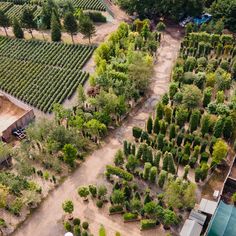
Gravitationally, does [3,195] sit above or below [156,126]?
below

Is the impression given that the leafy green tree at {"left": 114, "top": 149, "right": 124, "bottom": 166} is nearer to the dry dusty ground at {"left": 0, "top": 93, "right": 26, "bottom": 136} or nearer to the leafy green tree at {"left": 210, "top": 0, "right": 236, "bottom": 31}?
the dry dusty ground at {"left": 0, "top": 93, "right": 26, "bottom": 136}

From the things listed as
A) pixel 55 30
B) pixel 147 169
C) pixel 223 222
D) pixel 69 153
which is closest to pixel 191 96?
pixel 147 169

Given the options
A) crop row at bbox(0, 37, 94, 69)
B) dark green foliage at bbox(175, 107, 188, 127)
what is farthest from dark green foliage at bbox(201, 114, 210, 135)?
crop row at bbox(0, 37, 94, 69)

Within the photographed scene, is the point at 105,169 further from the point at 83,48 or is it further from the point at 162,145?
the point at 83,48

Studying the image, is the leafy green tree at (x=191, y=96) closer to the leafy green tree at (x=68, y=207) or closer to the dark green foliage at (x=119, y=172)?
the dark green foliage at (x=119, y=172)

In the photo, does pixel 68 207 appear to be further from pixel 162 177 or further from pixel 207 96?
pixel 207 96

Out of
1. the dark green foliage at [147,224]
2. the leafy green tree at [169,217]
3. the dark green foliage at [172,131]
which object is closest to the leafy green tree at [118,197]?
the dark green foliage at [147,224]

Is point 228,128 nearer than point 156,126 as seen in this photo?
Yes
